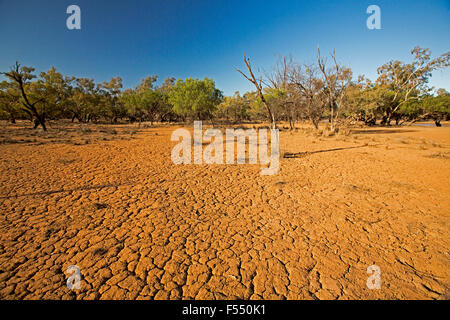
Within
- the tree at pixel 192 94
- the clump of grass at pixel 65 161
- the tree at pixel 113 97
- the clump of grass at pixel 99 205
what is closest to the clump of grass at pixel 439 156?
the clump of grass at pixel 99 205

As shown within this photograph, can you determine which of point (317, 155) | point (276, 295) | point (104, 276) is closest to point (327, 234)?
point (276, 295)

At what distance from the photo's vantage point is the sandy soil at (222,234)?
2.40 meters

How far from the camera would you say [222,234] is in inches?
137

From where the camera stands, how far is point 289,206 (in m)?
4.50

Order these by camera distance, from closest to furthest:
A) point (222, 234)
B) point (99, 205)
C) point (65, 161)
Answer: point (222, 234)
point (99, 205)
point (65, 161)

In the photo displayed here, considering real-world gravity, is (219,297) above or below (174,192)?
below

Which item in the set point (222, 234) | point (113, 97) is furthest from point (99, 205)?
point (113, 97)

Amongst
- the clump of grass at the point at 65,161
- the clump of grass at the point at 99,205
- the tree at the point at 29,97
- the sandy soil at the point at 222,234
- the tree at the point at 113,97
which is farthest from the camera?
the tree at the point at 113,97

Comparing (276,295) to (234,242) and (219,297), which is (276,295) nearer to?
(219,297)

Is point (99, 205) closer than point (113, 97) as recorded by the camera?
Yes

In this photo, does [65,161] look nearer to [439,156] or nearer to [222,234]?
[222,234]

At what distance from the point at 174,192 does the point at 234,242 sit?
108 inches

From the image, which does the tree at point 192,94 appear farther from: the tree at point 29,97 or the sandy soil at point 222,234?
the sandy soil at point 222,234

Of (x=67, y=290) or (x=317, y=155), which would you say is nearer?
(x=67, y=290)
